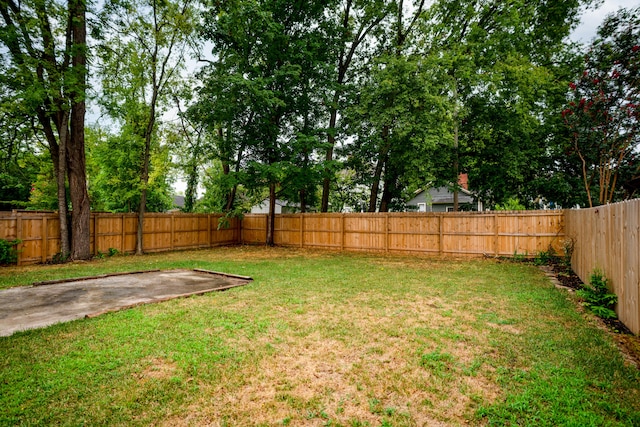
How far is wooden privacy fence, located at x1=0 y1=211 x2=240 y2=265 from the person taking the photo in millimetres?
9898

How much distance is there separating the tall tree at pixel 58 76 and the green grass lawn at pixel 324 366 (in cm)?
841

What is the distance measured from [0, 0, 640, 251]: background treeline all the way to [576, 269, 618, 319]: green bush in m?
6.77

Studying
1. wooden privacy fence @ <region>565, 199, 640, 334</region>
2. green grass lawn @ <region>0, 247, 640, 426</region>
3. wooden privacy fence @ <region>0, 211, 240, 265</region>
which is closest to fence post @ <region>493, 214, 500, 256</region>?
wooden privacy fence @ <region>565, 199, 640, 334</region>

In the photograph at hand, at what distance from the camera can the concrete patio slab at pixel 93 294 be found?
4.60m

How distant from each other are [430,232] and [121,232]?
12.4 m

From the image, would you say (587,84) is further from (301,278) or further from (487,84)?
(301,278)

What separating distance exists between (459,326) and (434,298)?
4.90 feet

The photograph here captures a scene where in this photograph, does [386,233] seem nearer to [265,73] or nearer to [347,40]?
[265,73]

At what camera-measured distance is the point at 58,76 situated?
32.4ft

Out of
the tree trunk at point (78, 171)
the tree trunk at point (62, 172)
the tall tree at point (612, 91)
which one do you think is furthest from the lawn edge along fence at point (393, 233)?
the tall tree at point (612, 91)

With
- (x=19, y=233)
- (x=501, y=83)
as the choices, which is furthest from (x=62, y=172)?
(x=501, y=83)

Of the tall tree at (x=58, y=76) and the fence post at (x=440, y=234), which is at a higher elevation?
the tall tree at (x=58, y=76)

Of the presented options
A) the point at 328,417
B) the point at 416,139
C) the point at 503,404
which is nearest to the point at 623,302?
the point at 503,404

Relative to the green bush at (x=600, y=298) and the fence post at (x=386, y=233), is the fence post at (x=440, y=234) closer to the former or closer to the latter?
the fence post at (x=386, y=233)
